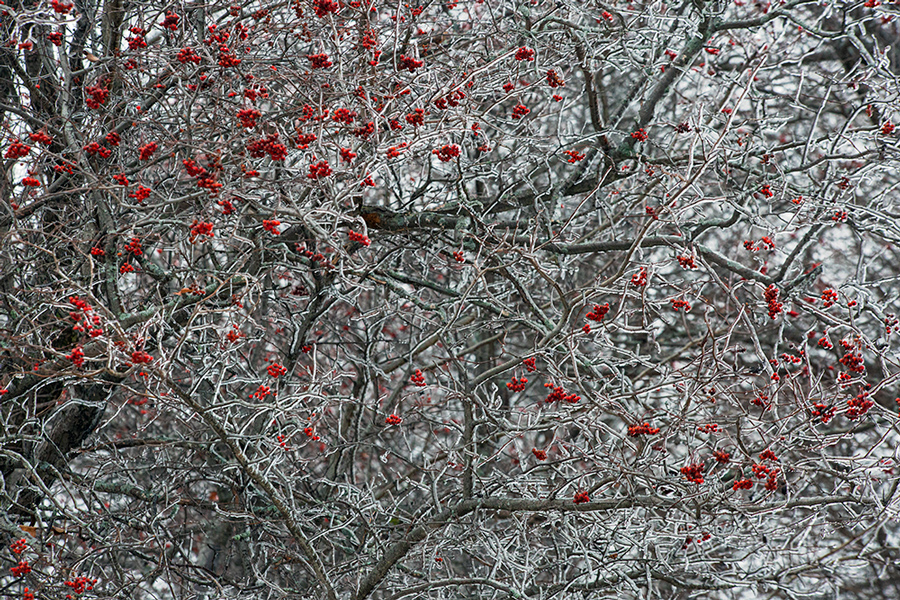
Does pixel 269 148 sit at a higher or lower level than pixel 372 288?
higher

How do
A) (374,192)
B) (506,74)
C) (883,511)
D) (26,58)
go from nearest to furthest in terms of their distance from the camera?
(883,511)
(506,74)
(26,58)
(374,192)

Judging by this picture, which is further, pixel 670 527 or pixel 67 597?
pixel 670 527

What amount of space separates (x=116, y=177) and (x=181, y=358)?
4.79ft

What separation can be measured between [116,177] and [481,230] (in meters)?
2.02

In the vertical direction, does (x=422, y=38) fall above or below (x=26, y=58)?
below

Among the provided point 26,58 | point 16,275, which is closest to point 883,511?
point 16,275

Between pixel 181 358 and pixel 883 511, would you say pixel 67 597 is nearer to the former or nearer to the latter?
pixel 181 358

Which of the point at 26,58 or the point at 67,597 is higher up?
the point at 26,58

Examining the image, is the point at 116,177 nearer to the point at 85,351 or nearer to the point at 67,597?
the point at 85,351

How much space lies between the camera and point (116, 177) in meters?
3.86

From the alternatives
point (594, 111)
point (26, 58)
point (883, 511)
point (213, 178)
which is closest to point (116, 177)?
point (213, 178)

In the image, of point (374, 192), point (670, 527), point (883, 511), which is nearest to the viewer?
Answer: point (883, 511)

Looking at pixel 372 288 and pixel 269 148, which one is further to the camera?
pixel 372 288

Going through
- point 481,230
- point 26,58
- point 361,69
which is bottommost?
point 481,230
